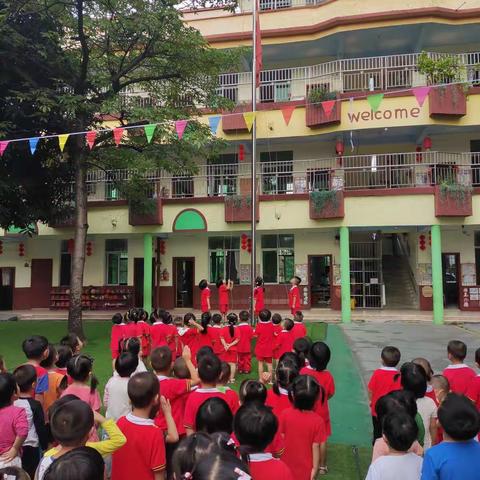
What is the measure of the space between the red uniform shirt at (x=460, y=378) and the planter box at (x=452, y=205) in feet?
39.0

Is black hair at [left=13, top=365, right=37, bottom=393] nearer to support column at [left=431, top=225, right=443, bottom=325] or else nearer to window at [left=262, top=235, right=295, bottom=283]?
support column at [left=431, top=225, right=443, bottom=325]

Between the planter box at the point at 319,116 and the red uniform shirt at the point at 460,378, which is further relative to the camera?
the planter box at the point at 319,116

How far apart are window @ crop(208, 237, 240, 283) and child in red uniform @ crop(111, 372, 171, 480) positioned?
1646cm

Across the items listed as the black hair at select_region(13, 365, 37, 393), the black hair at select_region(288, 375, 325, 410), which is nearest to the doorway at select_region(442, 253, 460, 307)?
the black hair at select_region(288, 375, 325, 410)

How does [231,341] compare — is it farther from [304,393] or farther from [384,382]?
[304,393]

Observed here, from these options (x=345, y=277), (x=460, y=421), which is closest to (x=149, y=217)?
(x=345, y=277)

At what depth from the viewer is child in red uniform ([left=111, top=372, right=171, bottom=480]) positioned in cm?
274

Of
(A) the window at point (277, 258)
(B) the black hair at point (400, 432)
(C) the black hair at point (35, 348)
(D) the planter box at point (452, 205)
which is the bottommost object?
(B) the black hair at point (400, 432)

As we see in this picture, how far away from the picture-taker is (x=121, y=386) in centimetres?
398

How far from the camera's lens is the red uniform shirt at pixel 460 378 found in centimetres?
424

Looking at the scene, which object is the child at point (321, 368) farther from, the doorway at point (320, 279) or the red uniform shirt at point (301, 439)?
the doorway at point (320, 279)

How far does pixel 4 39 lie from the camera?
10.6 m

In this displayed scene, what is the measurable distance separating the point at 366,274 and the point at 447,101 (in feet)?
23.1

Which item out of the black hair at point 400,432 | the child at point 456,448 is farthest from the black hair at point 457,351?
the black hair at point 400,432
